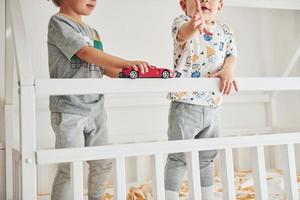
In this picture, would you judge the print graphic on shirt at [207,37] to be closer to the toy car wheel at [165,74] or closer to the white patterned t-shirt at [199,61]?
the white patterned t-shirt at [199,61]

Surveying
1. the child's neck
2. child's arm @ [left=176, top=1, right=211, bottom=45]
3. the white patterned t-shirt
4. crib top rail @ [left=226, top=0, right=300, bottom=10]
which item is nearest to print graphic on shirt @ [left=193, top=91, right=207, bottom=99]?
the white patterned t-shirt

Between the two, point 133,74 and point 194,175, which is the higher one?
point 133,74

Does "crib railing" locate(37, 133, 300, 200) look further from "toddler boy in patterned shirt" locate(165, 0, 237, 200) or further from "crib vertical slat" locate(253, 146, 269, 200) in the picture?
"toddler boy in patterned shirt" locate(165, 0, 237, 200)

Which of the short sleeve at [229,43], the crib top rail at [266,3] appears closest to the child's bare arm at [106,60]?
the short sleeve at [229,43]

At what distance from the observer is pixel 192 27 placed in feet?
2.80

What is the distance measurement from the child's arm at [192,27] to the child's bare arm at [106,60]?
6.4 inches

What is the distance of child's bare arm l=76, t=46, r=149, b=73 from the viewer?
2.50ft

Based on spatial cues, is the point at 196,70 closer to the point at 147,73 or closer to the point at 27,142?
the point at 147,73

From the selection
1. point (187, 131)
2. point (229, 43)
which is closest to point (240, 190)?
point (187, 131)

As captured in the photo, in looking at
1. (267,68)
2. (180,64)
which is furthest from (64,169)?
(267,68)

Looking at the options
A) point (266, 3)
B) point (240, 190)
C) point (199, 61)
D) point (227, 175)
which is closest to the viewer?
point (227, 175)

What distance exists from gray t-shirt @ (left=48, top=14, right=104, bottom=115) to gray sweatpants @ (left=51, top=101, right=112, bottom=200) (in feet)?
0.07

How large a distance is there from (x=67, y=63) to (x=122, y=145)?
328 millimetres

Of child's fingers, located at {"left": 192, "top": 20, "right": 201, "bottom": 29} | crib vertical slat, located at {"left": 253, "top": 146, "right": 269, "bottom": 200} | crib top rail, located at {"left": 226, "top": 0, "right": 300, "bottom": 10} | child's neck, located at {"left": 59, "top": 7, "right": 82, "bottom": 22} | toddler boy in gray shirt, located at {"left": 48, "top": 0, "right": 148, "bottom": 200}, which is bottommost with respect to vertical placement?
crib vertical slat, located at {"left": 253, "top": 146, "right": 269, "bottom": 200}
